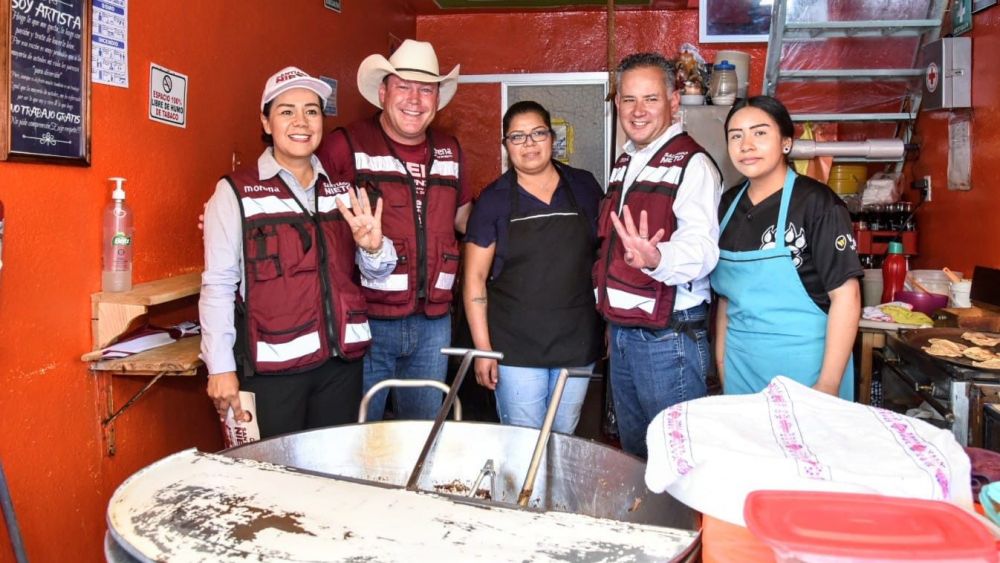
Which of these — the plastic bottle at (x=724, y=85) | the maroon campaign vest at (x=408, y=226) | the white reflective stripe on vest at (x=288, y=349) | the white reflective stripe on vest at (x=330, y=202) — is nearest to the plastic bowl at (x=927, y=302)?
the plastic bottle at (x=724, y=85)

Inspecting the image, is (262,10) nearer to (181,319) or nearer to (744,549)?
(181,319)

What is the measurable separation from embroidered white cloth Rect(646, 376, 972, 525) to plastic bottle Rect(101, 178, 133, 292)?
1723 millimetres

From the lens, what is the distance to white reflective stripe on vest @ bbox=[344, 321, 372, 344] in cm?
237

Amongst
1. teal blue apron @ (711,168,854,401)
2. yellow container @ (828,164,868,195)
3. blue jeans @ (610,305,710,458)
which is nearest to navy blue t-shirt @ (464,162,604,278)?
blue jeans @ (610,305,710,458)

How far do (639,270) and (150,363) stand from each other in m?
1.50

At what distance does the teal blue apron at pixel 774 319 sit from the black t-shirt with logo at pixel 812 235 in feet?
0.07

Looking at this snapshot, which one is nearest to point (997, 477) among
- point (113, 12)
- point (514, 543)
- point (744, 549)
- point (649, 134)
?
point (744, 549)

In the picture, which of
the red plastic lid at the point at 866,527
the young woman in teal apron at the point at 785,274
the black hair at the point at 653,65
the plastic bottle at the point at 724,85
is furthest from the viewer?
the plastic bottle at the point at 724,85

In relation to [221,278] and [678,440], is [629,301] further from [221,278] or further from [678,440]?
[221,278]

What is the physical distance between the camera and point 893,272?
3.77m

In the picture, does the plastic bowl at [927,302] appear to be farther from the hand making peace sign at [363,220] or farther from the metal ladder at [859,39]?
the hand making peace sign at [363,220]

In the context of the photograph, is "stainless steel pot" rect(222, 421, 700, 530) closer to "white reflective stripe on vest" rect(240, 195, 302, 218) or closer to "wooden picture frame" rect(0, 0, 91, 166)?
"white reflective stripe on vest" rect(240, 195, 302, 218)

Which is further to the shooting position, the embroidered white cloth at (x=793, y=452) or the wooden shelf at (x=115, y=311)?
the wooden shelf at (x=115, y=311)

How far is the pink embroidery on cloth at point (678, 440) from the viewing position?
1.21 m
